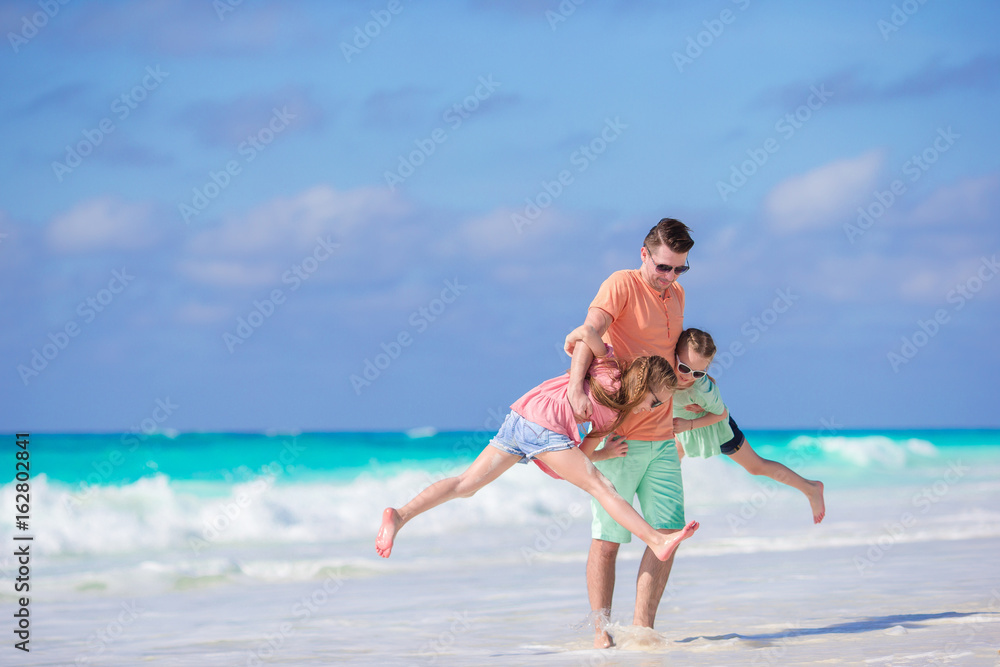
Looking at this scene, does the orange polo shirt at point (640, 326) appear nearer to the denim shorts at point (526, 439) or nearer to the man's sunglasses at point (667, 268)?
the man's sunglasses at point (667, 268)

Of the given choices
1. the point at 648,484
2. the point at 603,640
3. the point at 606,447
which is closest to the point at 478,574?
the point at 603,640

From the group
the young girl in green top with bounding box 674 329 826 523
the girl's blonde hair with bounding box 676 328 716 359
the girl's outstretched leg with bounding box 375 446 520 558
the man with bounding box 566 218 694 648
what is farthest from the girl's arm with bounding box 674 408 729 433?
the girl's outstretched leg with bounding box 375 446 520 558

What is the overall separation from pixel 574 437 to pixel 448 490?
600 millimetres

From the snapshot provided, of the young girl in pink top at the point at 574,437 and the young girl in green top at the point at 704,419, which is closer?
the young girl in pink top at the point at 574,437

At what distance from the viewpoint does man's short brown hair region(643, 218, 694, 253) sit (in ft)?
14.5

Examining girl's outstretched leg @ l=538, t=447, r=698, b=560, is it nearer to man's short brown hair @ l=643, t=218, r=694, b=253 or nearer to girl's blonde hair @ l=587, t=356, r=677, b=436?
girl's blonde hair @ l=587, t=356, r=677, b=436

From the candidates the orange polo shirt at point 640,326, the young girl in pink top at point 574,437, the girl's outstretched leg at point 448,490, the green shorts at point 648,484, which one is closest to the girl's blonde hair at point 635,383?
the young girl in pink top at point 574,437

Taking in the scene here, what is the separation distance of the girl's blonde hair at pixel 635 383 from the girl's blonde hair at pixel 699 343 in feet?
0.83

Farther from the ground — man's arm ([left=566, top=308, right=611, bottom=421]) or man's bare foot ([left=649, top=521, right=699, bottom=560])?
man's arm ([left=566, top=308, right=611, bottom=421])

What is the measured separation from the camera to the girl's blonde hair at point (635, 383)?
4289mm

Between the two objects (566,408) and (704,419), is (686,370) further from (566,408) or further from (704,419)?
(566,408)

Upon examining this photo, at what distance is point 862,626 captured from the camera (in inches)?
207

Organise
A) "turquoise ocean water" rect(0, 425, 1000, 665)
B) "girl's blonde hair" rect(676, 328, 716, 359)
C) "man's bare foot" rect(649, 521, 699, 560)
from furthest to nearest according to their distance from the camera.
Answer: "turquoise ocean water" rect(0, 425, 1000, 665) < "girl's blonde hair" rect(676, 328, 716, 359) < "man's bare foot" rect(649, 521, 699, 560)

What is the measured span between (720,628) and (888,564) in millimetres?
2789
